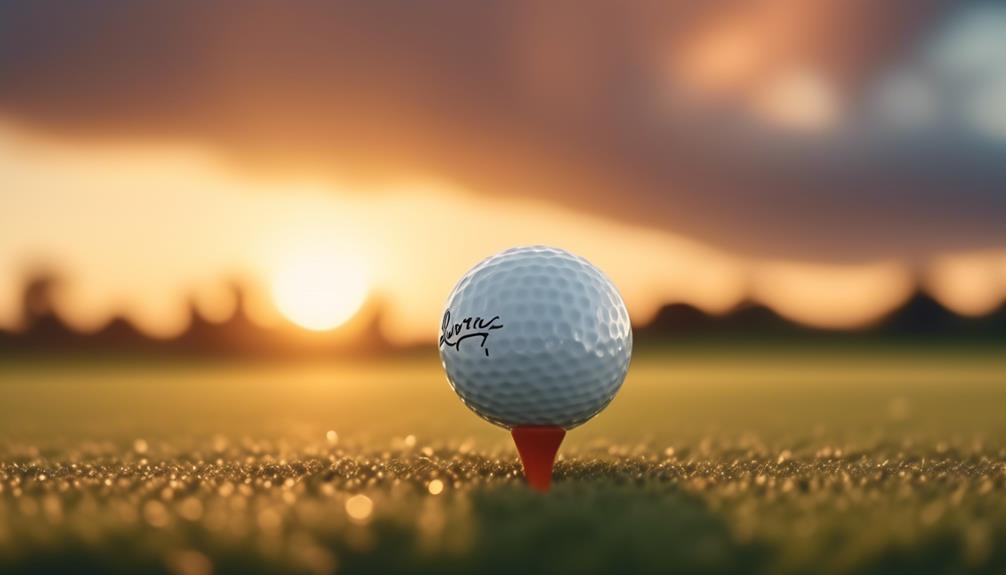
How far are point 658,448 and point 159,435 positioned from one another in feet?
17.3

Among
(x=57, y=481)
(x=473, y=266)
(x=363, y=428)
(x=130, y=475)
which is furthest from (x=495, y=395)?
(x=363, y=428)

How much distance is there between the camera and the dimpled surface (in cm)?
541

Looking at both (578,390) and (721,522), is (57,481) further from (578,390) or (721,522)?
(721,522)

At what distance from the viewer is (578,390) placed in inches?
216
